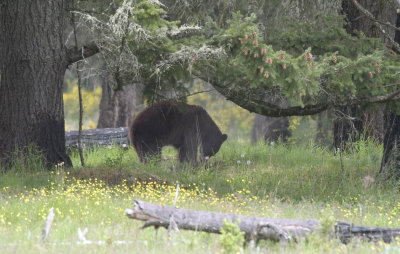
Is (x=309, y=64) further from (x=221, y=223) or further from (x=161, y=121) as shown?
(x=161, y=121)

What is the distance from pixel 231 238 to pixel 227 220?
41cm

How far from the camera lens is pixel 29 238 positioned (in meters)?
6.11

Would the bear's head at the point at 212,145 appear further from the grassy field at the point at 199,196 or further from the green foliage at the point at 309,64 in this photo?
the green foliage at the point at 309,64

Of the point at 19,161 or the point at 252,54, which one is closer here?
the point at 252,54

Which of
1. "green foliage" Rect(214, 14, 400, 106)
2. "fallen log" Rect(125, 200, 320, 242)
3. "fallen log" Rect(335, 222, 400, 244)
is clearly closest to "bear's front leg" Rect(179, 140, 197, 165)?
"green foliage" Rect(214, 14, 400, 106)

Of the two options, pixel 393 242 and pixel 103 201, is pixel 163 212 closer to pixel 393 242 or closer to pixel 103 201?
pixel 393 242

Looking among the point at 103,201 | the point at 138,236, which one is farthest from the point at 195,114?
the point at 138,236

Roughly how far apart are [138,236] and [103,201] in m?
2.13

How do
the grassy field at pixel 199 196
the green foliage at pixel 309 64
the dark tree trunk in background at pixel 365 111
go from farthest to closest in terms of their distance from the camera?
Answer: the dark tree trunk in background at pixel 365 111
the green foliage at pixel 309 64
the grassy field at pixel 199 196

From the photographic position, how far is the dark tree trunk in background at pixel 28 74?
1062 centimetres

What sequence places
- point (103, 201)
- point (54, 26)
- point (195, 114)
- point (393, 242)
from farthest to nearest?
point (195, 114) → point (54, 26) → point (103, 201) → point (393, 242)

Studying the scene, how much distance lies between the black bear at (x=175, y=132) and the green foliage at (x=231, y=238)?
22.9 feet

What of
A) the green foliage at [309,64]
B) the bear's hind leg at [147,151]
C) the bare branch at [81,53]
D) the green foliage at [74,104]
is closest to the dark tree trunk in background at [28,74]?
the bare branch at [81,53]

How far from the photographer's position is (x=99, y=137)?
1571 centimetres
